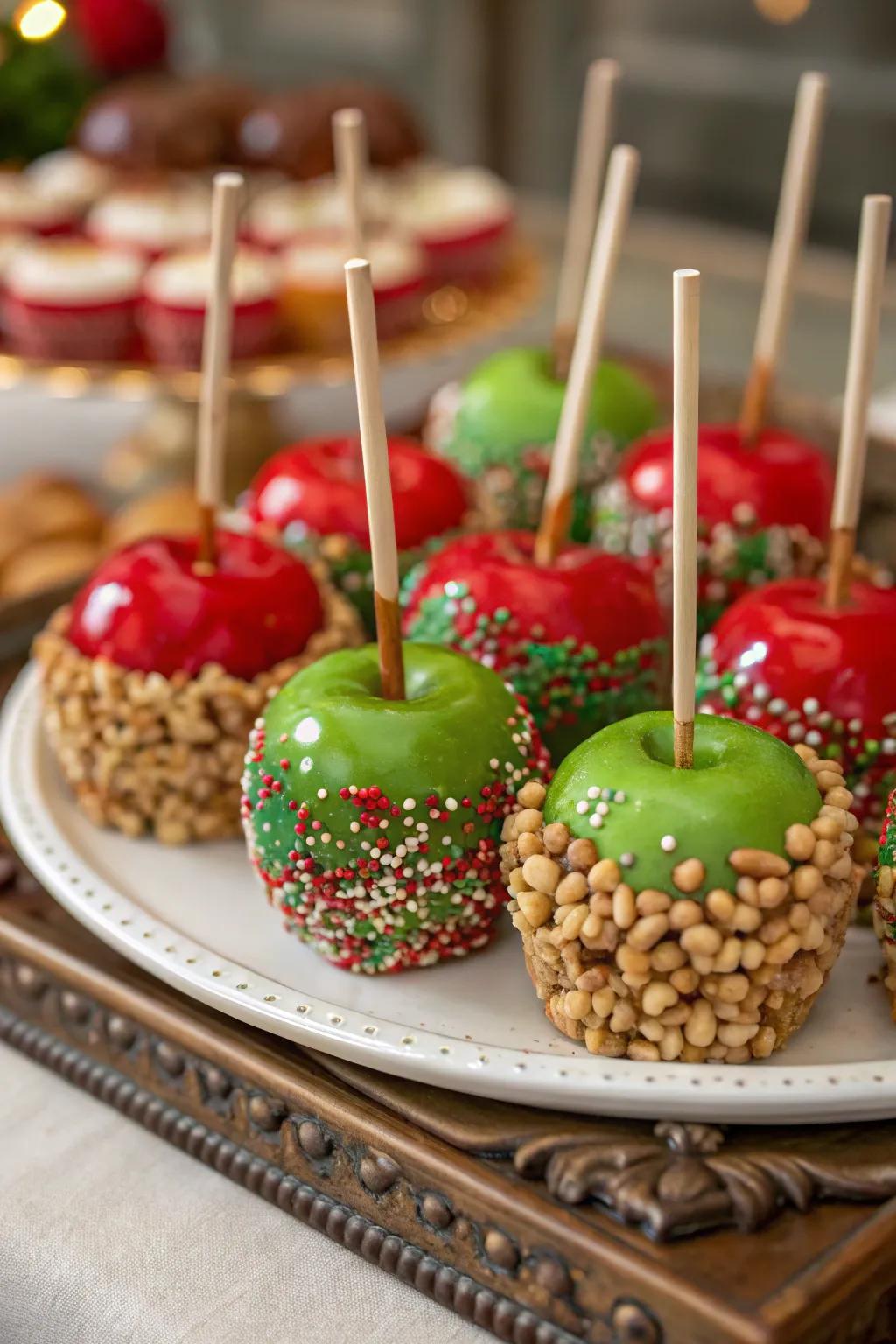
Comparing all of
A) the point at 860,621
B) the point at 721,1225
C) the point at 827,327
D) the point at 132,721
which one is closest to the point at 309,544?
the point at 132,721

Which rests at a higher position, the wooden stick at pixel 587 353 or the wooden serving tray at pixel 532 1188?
the wooden stick at pixel 587 353

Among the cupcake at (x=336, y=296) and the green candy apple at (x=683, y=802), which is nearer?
the green candy apple at (x=683, y=802)

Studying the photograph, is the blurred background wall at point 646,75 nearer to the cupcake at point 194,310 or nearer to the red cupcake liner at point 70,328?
the cupcake at point 194,310

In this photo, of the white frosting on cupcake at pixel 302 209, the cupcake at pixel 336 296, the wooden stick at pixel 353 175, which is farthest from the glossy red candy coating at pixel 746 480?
the white frosting on cupcake at pixel 302 209

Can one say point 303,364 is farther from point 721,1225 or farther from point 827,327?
point 827,327

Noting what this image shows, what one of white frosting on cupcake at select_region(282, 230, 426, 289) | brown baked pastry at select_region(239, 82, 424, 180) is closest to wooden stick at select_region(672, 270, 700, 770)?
white frosting on cupcake at select_region(282, 230, 426, 289)

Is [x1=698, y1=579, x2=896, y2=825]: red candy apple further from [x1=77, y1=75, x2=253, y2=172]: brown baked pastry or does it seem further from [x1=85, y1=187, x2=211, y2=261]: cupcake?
[x1=77, y1=75, x2=253, y2=172]: brown baked pastry
